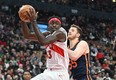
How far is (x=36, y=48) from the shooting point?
19.3 meters

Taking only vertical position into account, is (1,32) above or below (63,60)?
below

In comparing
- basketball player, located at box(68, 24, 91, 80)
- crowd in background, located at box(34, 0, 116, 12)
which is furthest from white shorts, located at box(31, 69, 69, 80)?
crowd in background, located at box(34, 0, 116, 12)

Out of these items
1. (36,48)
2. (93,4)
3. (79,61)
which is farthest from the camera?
(93,4)

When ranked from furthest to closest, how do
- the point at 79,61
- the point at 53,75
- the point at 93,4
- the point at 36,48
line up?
the point at 93,4 < the point at 36,48 < the point at 79,61 < the point at 53,75

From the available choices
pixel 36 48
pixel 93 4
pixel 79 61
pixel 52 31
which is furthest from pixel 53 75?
pixel 93 4

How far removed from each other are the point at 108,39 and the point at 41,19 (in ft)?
15.1

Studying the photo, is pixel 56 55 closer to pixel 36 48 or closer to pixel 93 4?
pixel 36 48

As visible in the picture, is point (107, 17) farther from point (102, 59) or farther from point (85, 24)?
A: point (102, 59)

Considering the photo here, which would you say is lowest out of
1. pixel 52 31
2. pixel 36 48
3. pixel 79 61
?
pixel 36 48

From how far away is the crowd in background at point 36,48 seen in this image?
617 inches

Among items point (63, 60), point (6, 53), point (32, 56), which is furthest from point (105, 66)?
point (63, 60)

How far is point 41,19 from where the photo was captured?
953 inches

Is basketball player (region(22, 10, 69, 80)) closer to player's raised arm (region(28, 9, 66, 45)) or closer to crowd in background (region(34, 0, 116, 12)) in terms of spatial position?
player's raised arm (region(28, 9, 66, 45))

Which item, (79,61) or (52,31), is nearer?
(52,31)
